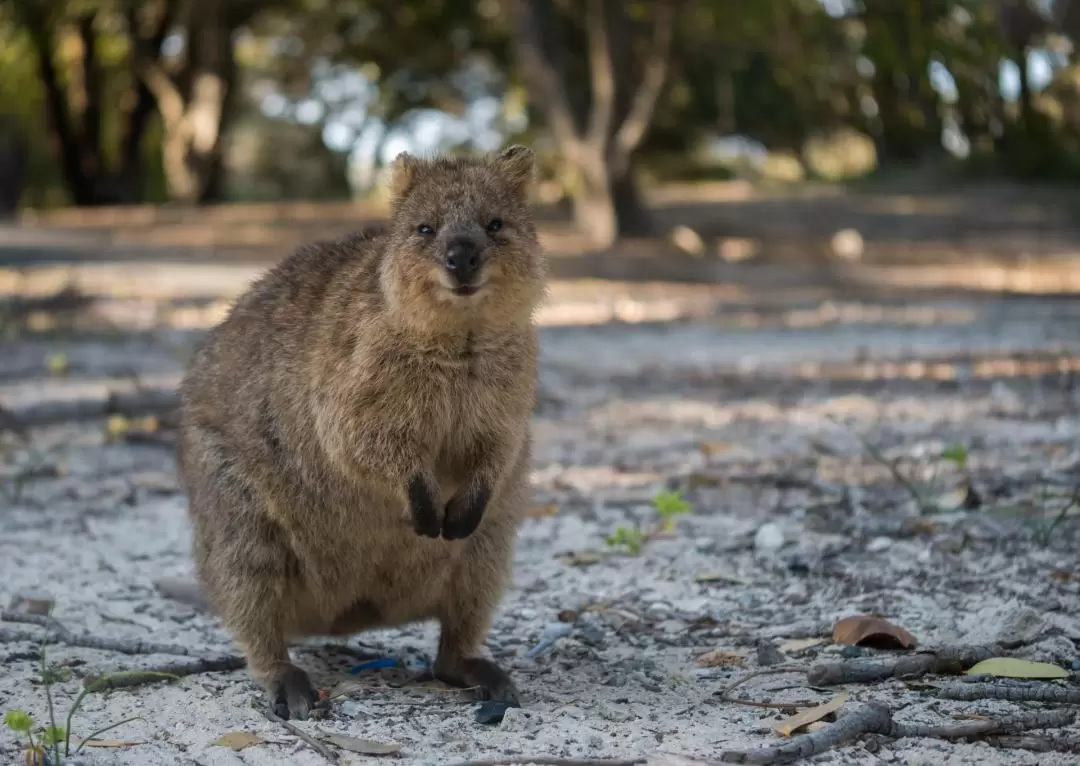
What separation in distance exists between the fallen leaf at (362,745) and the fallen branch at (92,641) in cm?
81

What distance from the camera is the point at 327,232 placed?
49.9 ft

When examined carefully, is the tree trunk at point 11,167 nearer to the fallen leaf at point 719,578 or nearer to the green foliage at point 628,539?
the green foliage at point 628,539

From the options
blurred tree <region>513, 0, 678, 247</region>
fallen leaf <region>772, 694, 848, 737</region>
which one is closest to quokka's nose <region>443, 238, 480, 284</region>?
fallen leaf <region>772, 694, 848, 737</region>

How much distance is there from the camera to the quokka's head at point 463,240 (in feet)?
11.6

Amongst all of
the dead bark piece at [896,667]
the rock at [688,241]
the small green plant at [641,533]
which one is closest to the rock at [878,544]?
the small green plant at [641,533]

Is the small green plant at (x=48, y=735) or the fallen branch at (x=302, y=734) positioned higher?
the small green plant at (x=48, y=735)

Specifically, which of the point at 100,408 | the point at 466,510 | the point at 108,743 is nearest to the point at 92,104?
the point at 100,408

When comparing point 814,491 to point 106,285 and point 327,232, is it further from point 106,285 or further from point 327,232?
point 327,232

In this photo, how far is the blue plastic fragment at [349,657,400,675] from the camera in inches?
155

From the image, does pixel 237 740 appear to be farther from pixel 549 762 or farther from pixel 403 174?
pixel 403 174

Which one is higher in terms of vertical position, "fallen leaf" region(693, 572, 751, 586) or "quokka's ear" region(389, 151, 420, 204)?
"quokka's ear" region(389, 151, 420, 204)

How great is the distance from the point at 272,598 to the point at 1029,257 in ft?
36.2

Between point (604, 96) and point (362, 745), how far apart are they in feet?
38.4

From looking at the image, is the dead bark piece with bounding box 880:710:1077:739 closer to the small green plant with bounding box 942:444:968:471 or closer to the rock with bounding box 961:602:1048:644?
the rock with bounding box 961:602:1048:644
